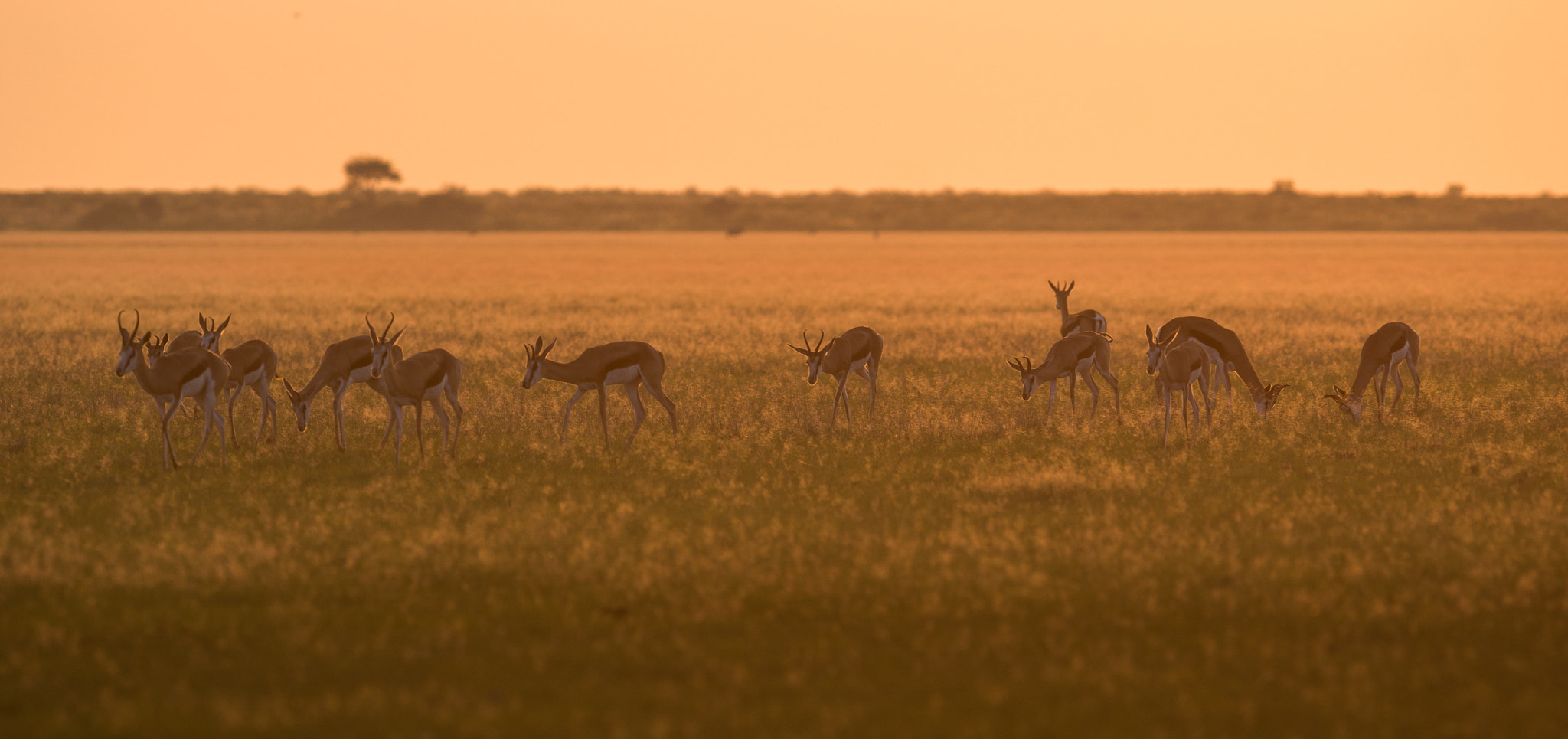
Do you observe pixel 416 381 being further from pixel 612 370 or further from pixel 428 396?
pixel 612 370

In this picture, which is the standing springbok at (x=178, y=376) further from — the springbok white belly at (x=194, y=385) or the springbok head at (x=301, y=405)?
the springbok head at (x=301, y=405)

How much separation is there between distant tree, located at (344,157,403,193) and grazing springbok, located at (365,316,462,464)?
156718 millimetres

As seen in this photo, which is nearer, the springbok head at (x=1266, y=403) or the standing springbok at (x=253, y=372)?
the standing springbok at (x=253, y=372)

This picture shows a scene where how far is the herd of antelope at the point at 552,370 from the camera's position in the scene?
15.5 metres

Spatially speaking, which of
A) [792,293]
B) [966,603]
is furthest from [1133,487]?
[792,293]

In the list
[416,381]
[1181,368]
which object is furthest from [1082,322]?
[416,381]

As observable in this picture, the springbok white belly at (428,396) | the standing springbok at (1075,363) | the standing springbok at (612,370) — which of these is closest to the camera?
the springbok white belly at (428,396)

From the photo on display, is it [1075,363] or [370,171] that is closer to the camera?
[1075,363]

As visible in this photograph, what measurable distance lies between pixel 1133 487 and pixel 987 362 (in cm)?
1340

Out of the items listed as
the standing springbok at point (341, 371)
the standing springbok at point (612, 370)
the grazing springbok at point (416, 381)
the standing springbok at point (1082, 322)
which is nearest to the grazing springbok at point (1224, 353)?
the standing springbok at point (1082, 322)

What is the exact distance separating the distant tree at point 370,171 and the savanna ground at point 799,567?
145779 millimetres

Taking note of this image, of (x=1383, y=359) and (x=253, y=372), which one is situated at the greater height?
(x=253, y=372)

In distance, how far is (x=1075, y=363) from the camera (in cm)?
1897

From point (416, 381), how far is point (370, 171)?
520 feet
